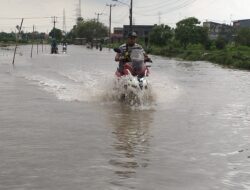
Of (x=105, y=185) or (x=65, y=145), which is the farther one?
(x=65, y=145)

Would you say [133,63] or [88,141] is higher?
[133,63]

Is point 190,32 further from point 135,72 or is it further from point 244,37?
point 135,72

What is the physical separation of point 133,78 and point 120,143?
506 centimetres

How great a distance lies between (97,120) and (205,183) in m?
4.74

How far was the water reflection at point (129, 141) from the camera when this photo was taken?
253 inches

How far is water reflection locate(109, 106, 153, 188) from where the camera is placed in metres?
6.41

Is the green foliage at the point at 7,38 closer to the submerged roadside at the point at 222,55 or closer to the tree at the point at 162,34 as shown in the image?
the tree at the point at 162,34

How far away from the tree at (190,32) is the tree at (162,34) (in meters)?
8.50

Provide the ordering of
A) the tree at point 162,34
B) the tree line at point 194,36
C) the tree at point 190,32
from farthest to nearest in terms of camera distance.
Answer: the tree at point 162,34 < the tree at point 190,32 < the tree line at point 194,36

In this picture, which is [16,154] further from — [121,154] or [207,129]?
[207,129]

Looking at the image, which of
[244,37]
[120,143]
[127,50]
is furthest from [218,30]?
[120,143]

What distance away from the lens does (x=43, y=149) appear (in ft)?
23.8

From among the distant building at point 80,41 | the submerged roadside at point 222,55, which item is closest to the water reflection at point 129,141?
the submerged roadside at point 222,55

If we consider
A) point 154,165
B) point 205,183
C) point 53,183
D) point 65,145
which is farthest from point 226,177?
point 65,145
